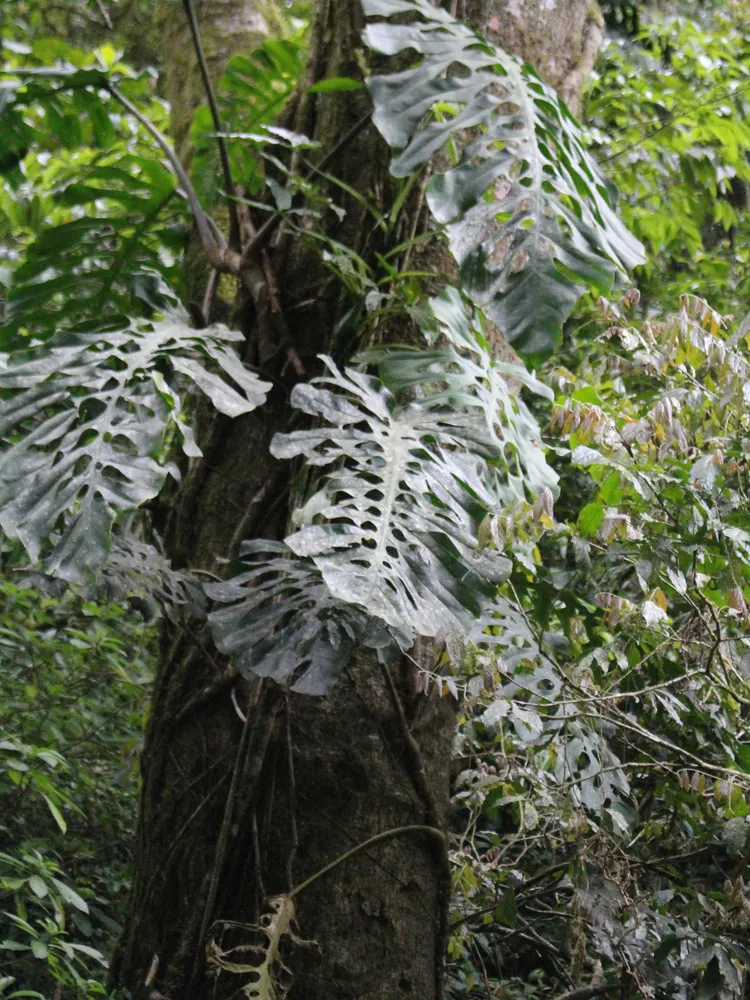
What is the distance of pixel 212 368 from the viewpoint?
83.5 inches

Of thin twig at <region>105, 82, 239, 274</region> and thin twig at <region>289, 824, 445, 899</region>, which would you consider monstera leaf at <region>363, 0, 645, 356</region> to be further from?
thin twig at <region>289, 824, 445, 899</region>

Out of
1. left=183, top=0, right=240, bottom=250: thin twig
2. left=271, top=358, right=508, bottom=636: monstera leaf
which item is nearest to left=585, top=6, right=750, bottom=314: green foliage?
left=183, top=0, right=240, bottom=250: thin twig

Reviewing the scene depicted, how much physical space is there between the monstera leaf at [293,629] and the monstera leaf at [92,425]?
0.22m

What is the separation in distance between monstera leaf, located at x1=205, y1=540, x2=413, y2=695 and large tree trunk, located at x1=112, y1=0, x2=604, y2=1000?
28 cm

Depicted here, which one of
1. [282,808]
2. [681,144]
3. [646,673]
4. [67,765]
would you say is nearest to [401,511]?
[282,808]

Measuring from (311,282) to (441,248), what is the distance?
283mm

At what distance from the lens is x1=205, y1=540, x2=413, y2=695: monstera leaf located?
1350mm

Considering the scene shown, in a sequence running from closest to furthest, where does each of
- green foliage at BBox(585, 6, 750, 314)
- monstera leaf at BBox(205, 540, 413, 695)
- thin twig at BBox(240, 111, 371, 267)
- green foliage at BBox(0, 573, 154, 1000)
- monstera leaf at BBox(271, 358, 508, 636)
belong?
monstera leaf at BBox(271, 358, 508, 636) → monstera leaf at BBox(205, 540, 413, 695) → thin twig at BBox(240, 111, 371, 267) → green foliage at BBox(0, 573, 154, 1000) → green foliage at BBox(585, 6, 750, 314)

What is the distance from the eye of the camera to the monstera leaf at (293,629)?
4.43ft

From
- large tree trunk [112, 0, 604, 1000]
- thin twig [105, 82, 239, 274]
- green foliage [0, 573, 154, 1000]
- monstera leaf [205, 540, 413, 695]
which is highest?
thin twig [105, 82, 239, 274]

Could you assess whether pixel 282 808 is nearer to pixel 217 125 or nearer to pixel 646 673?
pixel 646 673

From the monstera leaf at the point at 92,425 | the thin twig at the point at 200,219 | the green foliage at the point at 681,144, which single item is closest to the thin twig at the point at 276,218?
the thin twig at the point at 200,219

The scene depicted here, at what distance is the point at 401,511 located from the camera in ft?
4.62

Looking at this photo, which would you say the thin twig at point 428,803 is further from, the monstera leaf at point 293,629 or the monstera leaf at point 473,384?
the monstera leaf at point 473,384
